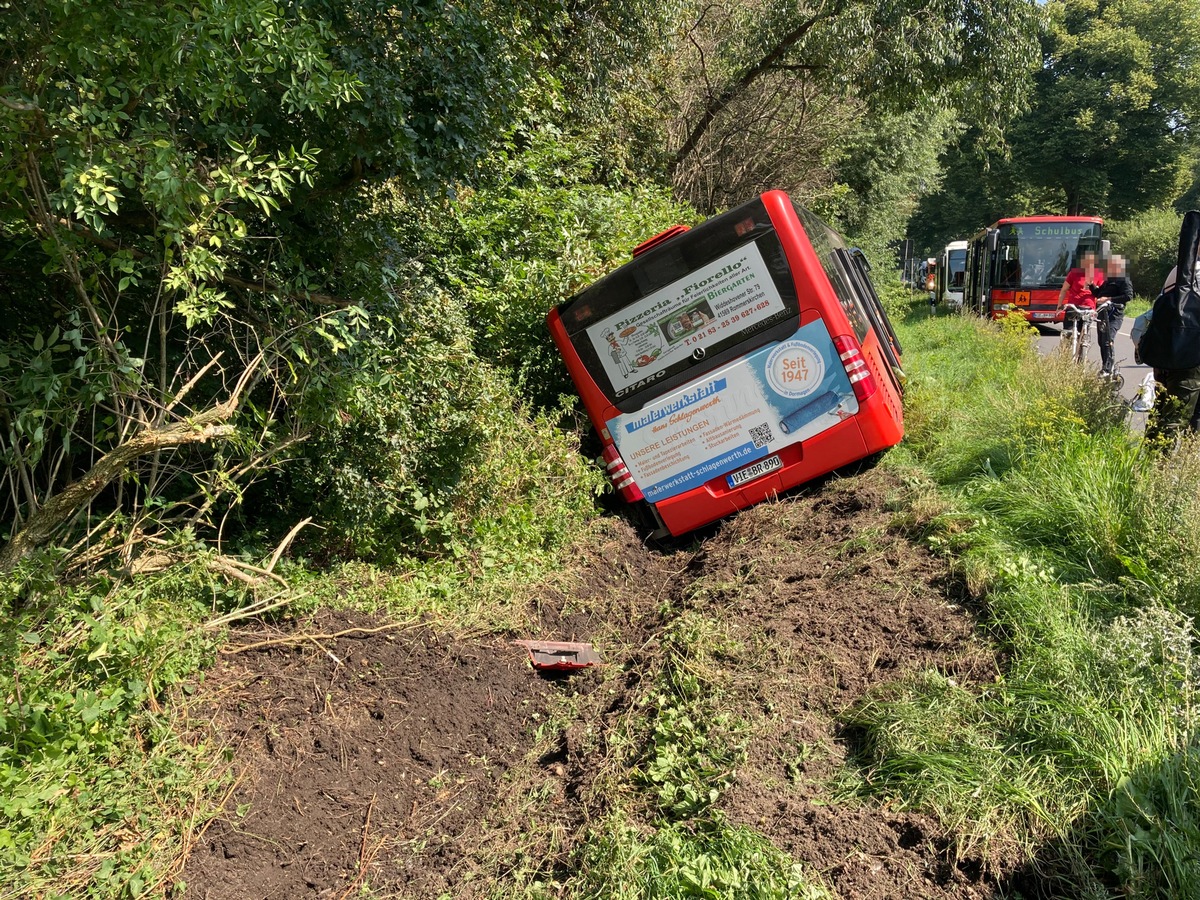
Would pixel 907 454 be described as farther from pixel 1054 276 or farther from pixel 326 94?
pixel 1054 276

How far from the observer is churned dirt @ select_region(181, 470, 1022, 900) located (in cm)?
323

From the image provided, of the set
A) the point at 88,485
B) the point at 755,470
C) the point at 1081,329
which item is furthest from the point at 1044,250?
the point at 88,485

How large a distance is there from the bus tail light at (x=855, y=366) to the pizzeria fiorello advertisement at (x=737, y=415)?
0.17 feet

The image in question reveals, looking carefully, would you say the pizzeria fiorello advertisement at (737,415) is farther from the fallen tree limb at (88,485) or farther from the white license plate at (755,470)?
the fallen tree limb at (88,485)

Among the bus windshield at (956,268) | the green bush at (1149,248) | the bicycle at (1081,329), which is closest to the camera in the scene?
the bicycle at (1081,329)

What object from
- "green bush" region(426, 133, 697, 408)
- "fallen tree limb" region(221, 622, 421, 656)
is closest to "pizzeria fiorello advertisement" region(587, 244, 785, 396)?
"green bush" region(426, 133, 697, 408)

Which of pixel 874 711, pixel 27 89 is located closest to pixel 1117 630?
pixel 874 711

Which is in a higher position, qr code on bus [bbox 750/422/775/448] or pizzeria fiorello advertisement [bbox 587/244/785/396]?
pizzeria fiorello advertisement [bbox 587/244/785/396]

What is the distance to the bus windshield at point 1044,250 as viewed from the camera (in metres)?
21.6

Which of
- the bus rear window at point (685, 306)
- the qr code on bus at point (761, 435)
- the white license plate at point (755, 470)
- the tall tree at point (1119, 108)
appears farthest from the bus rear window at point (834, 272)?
the tall tree at point (1119, 108)

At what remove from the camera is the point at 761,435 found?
6.58 metres

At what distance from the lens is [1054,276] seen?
21562 millimetres

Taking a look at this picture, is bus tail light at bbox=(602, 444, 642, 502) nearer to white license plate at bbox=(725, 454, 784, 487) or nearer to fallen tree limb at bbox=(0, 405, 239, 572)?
white license plate at bbox=(725, 454, 784, 487)

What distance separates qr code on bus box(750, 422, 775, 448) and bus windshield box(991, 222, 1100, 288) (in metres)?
18.7
